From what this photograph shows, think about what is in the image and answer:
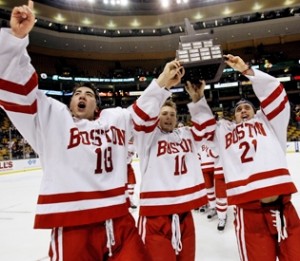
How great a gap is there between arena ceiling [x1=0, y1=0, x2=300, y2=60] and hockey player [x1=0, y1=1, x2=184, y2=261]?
1926 centimetres

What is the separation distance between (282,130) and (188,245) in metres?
0.93

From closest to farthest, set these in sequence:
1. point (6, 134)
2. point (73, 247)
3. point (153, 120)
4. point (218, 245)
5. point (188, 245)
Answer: point (73, 247) < point (153, 120) < point (188, 245) < point (218, 245) < point (6, 134)

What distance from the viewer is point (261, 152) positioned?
196 cm

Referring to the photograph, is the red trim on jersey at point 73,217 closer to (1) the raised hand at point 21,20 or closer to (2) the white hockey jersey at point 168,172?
(2) the white hockey jersey at point 168,172

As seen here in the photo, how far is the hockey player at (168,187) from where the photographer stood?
6.24 ft

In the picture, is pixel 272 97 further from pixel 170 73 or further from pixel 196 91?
pixel 170 73

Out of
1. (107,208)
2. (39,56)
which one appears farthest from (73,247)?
(39,56)

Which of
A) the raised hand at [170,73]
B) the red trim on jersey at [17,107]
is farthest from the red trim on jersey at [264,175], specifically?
the red trim on jersey at [17,107]

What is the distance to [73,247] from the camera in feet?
4.60

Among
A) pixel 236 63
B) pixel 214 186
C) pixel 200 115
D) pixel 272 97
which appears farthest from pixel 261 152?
pixel 214 186

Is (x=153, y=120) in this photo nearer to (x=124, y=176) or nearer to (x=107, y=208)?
(x=124, y=176)

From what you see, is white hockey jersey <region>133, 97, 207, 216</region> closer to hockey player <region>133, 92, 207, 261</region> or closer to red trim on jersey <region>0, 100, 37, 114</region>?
hockey player <region>133, 92, 207, 261</region>

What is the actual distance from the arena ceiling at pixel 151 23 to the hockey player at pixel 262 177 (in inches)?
730

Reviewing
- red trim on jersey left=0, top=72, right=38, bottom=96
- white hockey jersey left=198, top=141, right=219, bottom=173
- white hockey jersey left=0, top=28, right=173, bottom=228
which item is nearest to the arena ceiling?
white hockey jersey left=198, top=141, right=219, bottom=173
